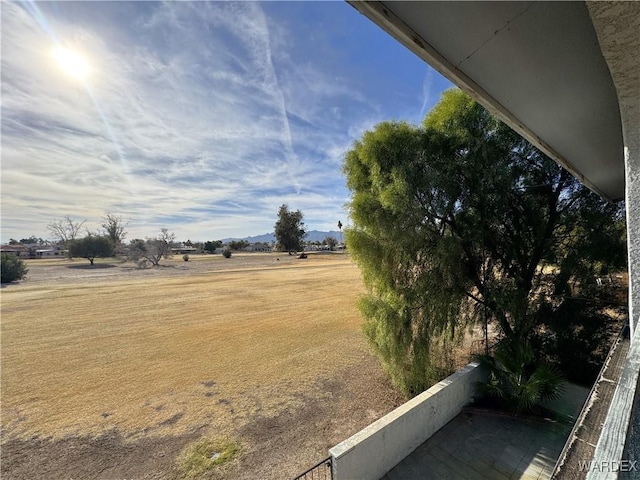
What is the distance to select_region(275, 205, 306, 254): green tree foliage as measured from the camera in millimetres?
58156

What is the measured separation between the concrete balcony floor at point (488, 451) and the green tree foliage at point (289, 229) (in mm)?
54929

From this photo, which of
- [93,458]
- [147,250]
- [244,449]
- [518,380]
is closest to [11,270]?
[147,250]

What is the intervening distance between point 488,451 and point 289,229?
184ft

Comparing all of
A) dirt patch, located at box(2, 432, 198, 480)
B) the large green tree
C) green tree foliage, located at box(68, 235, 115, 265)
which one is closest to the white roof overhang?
the large green tree

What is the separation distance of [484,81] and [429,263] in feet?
10.9

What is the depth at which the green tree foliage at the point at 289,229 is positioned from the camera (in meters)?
58.2

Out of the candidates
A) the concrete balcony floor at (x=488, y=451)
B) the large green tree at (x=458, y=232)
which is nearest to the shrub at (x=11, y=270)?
the large green tree at (x=458, y=232)

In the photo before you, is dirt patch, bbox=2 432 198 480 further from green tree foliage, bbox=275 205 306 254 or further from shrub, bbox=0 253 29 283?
green tree foliage, bbox=275 205 306 254

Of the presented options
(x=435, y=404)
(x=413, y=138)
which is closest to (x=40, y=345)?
(x=435, y=404)

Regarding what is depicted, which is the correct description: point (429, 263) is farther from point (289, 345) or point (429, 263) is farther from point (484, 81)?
point (289, 345)

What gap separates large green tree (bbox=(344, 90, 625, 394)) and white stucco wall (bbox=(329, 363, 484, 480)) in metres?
0.61

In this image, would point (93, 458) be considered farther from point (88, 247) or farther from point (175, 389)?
point (88, 247)

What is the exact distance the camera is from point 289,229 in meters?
58.9

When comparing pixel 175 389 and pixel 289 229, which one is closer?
pixel 175 389
